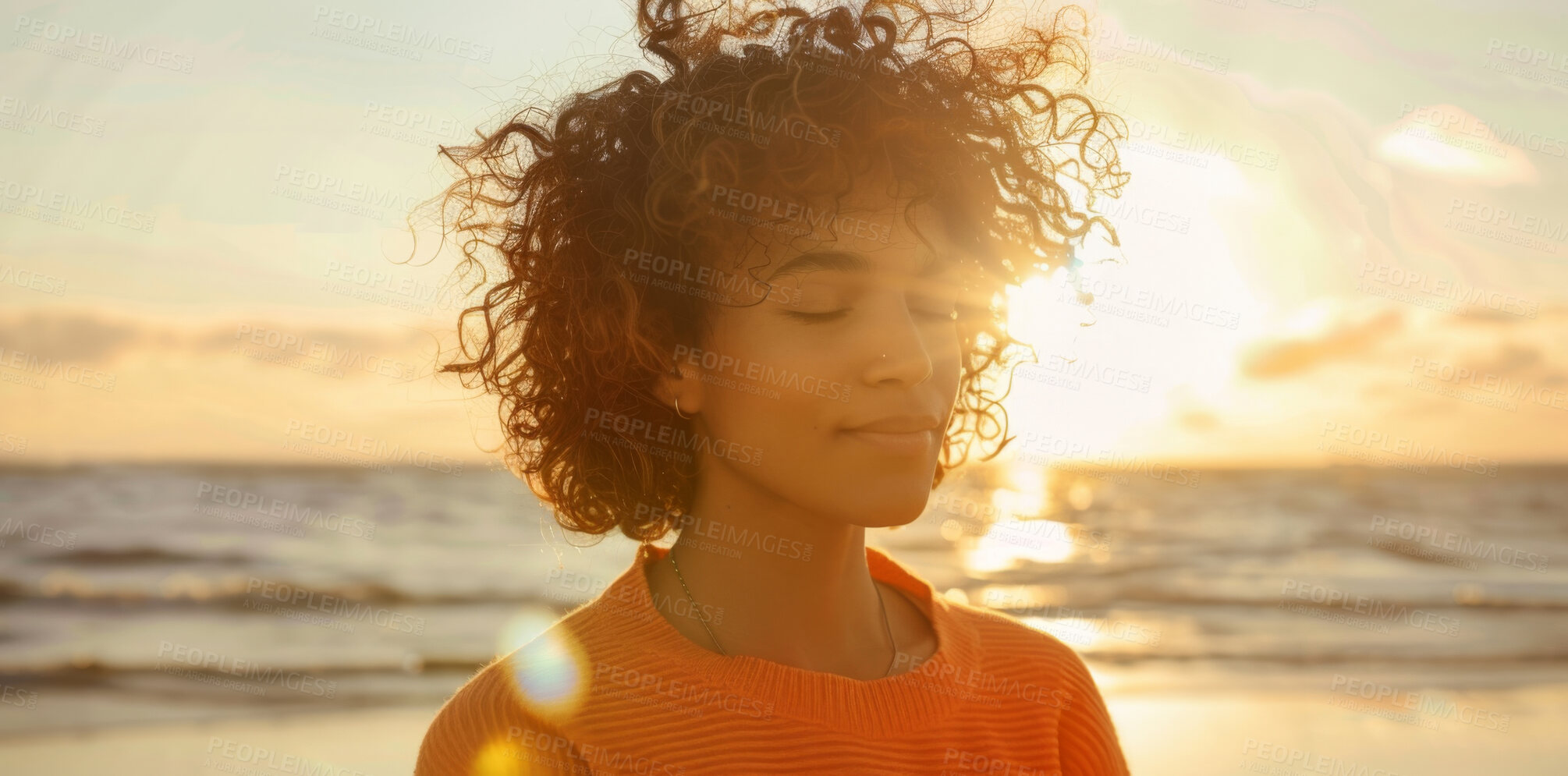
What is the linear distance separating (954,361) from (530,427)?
106 centimetres

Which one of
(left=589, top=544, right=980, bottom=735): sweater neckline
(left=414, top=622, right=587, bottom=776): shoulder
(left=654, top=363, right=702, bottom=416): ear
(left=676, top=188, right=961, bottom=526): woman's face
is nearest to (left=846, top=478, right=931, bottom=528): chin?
(left=676, top=188, right=961, bottom=526): woman's face

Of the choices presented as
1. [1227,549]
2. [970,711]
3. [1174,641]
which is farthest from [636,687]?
[1227,549]

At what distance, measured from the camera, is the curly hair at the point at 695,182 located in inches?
81.2

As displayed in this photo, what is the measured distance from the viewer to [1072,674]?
2.27m

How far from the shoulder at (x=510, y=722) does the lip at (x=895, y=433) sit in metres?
0.66

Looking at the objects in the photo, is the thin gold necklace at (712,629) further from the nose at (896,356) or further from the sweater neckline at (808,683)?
the nose at (896,356)

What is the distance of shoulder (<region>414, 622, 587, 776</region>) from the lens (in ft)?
6.03

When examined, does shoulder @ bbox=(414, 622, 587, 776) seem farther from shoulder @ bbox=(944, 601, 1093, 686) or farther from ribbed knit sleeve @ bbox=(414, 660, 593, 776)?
shoulder @ bbox=(944, 601, 1093, 686)

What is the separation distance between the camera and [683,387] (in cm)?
215

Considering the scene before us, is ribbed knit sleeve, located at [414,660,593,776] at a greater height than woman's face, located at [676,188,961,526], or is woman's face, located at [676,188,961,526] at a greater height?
woman's face, located at [676,188,961,526]

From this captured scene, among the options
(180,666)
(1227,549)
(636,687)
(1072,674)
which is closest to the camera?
(636,687)

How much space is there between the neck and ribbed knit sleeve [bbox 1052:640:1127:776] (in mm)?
396

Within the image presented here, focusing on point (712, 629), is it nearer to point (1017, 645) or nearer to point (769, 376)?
point (769, 376)

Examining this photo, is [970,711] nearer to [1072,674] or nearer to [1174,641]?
[1072,674]
